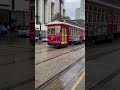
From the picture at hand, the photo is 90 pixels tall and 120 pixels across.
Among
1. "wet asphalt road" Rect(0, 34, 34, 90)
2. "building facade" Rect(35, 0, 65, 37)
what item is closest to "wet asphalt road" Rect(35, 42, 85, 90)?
"wet asphalt road" Rect(0, 34, 34, 90)

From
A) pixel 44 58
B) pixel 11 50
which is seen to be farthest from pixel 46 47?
pixel 11 50

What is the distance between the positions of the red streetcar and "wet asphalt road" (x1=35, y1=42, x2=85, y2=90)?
8 centimetres

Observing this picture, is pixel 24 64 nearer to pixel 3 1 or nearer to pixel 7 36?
pixel 7 36

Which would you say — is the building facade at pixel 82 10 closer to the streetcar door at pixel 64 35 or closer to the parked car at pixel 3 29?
the streetcar door at pixel 64 35

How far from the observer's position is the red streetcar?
4375mm

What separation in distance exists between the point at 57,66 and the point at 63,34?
1.42 feet

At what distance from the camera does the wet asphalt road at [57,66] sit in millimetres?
4414

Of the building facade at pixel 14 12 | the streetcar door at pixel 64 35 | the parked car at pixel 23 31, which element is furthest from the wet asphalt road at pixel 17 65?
the streetcar door at pixel 64 35

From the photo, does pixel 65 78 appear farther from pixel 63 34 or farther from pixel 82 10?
pixel 82 10

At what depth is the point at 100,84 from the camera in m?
4.73

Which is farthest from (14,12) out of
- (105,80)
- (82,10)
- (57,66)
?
(105,80)

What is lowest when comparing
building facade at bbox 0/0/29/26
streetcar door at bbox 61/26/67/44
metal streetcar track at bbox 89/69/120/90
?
metal streetcar track at bbox 89/69/120/90

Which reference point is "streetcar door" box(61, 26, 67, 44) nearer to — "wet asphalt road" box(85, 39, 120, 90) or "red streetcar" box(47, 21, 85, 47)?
"red streetcar" box(47, 21, 85, 47)

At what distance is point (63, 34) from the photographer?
4.61 metres
